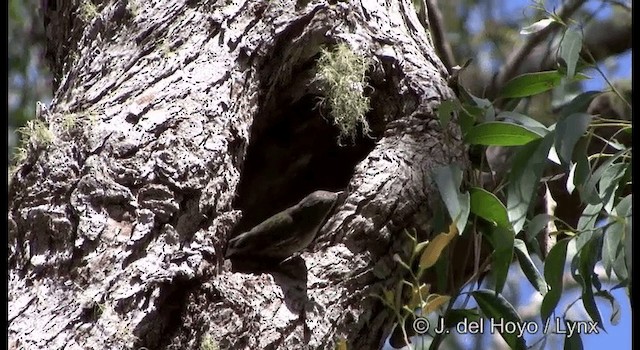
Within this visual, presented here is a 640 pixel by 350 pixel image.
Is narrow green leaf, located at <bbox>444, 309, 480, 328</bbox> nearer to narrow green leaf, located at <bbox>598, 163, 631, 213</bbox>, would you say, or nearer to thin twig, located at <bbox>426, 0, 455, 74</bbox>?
narrow green leaf, located at <bbox>598, 163, 631, 213</bbox>

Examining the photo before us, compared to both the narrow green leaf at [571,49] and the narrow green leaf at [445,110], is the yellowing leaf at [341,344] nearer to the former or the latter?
the narrow green leaf at [445,110]

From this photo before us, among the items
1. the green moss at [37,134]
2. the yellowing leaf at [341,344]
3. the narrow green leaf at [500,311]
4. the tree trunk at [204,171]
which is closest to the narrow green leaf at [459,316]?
the narrow green leaf at [500,311]

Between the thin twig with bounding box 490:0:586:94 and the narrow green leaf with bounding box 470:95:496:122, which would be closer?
the narrow green leaf with bounding box 470:95:496:122

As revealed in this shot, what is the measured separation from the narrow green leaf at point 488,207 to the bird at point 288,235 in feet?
0.77

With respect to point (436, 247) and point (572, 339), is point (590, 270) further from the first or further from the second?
point (436, 247)

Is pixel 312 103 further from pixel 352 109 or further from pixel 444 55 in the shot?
pixel 444 55

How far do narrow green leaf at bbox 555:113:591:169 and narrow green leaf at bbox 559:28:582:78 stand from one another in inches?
3.5

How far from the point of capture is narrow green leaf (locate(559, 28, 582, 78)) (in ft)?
4.99

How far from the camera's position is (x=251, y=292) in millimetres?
1463

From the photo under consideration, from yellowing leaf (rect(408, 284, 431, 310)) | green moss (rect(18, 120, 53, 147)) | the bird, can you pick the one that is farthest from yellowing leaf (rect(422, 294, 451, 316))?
green moss (rect(18, 120, 53, 147))

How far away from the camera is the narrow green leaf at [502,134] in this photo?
161 centimetres

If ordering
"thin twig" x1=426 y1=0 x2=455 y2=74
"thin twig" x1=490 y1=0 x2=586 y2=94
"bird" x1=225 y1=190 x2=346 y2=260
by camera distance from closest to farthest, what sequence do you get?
"bird" x1=225 y1=190 x2=346 y2=260 → "thin twig" x1=426 y1=0 x2=455 y2=74 → "thin twig" x1=490 y1=0 x2=586 y2=94

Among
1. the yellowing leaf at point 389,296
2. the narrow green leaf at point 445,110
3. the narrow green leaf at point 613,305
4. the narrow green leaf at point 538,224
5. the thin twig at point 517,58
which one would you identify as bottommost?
the narrow green leaf at point 613,305
